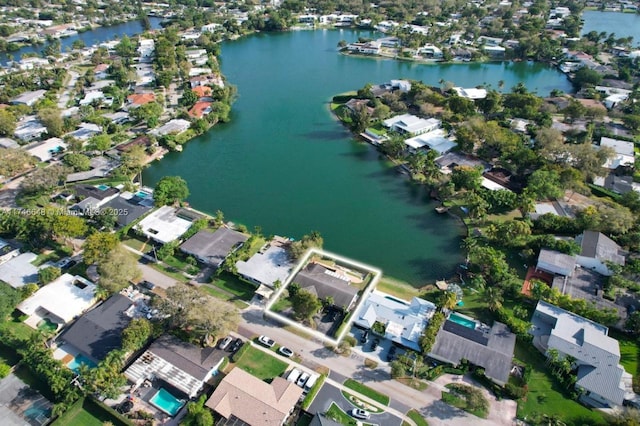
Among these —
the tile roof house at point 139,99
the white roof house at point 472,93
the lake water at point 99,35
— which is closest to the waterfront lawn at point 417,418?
the white roof house at point 472,93

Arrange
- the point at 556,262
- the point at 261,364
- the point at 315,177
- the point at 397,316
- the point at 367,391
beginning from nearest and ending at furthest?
1. the point at 367,391
2. the point at 261,364
3. the point at 397,316
4. the point at 556,262
5. the point at 315,177

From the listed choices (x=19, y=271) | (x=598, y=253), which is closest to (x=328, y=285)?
(x=598, y=253)

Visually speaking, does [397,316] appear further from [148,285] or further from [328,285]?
[148,285]

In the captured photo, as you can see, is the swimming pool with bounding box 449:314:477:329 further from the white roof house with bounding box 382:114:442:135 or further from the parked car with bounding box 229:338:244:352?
the white roof house with bounding box 382:114:442:135

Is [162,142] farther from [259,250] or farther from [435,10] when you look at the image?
[435,10]

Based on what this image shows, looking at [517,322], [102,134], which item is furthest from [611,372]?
[102,134]

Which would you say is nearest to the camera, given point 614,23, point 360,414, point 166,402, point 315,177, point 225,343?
point 360,414

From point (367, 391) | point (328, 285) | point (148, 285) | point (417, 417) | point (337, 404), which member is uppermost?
point (328, 285)
